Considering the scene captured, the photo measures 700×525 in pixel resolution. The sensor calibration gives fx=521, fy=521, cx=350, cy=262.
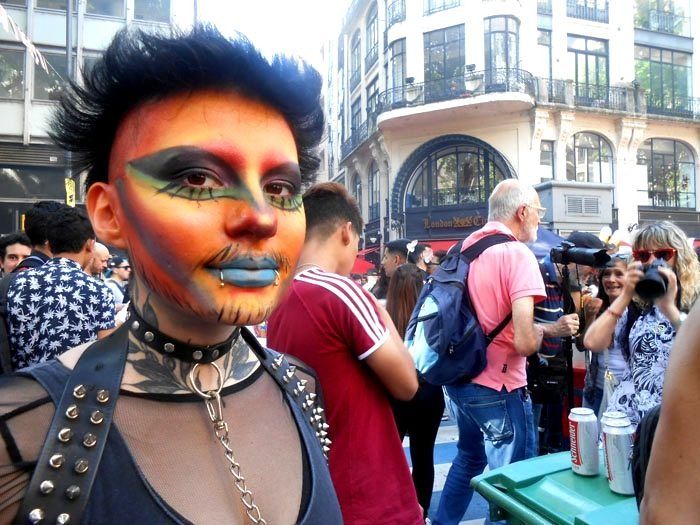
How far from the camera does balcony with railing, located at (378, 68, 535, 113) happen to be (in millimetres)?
17938

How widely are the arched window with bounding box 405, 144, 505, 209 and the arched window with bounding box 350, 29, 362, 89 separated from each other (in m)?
8.04

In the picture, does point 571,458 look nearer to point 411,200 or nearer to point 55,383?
point 55,383

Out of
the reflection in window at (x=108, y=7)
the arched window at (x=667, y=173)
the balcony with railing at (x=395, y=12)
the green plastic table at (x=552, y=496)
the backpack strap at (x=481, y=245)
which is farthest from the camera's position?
the balcony with railing at (x=395, y=12)

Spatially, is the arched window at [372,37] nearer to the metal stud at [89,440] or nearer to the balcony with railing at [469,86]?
the balcony with railing at [469,86]

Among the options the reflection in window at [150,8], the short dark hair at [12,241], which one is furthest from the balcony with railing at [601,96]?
the short dark hair at [12,241]

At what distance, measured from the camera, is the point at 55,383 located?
33.1 inches

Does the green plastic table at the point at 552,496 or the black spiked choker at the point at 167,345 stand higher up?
the black spiked choker at the point at 167,345

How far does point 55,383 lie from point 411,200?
64.5 ft

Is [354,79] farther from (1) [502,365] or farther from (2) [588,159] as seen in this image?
(1) [502,365]

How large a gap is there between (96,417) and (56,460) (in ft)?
0.27

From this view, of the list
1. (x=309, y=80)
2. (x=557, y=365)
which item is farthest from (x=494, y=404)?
(x=309, y=80)

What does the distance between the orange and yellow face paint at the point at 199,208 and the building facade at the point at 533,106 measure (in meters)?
18.2

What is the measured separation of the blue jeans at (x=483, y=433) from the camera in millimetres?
2807

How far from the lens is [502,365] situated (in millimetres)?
2852
